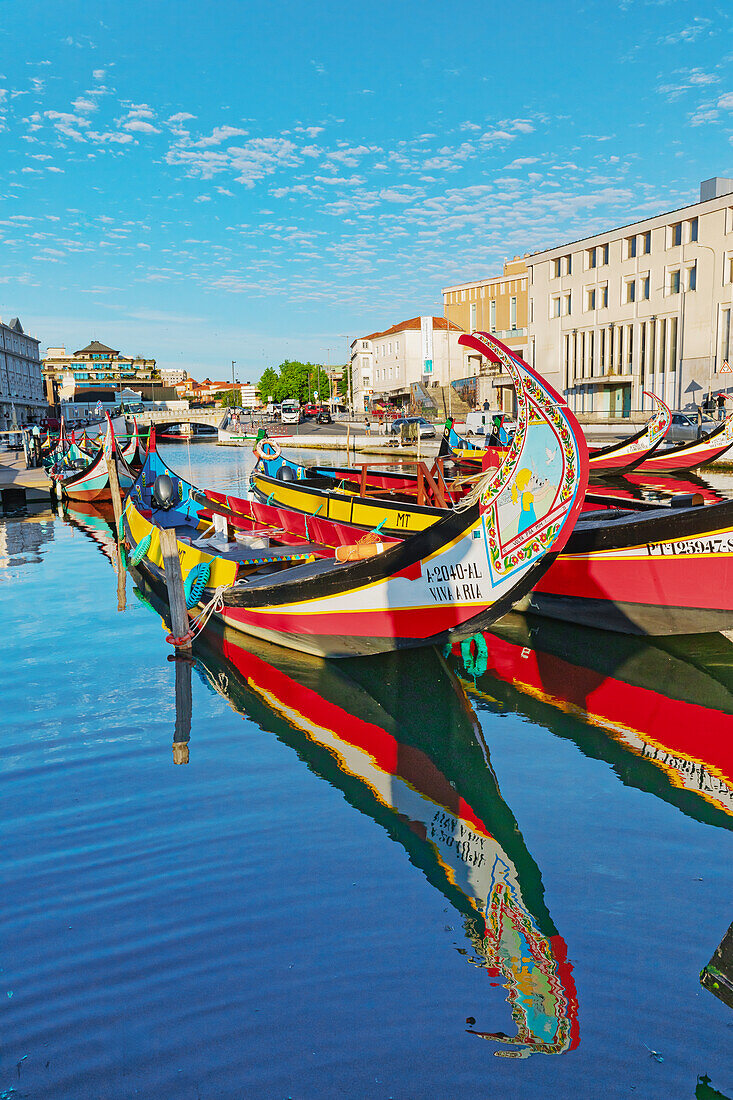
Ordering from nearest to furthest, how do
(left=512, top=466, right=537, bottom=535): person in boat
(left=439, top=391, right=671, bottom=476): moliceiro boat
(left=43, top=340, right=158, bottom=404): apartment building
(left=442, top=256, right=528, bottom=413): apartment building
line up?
1. (left=512, top=466, right=537, bottom=535): person in boat
2. (left=439, top=391, right=671, bottom=476): moliceiro boat
3. (left=442, top=256, right=528, bottom=413): apartment building
4. (left=43, top=340, right=158, bottom=404): apartment building

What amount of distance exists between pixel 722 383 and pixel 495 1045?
39279 mm

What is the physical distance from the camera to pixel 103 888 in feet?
17.0

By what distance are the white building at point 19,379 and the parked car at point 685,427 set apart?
67865 mm

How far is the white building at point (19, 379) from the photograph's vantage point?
8100cm

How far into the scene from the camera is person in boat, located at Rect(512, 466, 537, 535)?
8.37m

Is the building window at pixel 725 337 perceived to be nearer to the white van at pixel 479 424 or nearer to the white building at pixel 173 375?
the white van at pixel 479 424

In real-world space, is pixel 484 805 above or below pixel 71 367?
below

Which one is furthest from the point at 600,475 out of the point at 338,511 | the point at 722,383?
the point at 722,383

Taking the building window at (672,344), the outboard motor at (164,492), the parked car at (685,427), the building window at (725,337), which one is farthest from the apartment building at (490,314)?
the outboard motor at (164,492)

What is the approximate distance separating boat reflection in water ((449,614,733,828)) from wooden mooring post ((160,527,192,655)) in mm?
3982

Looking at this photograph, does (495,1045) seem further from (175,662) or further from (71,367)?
(71,367)

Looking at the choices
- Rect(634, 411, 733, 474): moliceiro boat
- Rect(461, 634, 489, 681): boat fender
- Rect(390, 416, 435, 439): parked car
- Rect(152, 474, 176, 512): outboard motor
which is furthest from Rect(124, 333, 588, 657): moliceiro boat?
Rect(390, 416, 435, 439): parked car

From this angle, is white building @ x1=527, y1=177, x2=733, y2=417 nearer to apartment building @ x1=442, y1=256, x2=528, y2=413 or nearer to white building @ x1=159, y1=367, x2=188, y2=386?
apartment building @ x1=442, y1=256, x2=528, y2=413

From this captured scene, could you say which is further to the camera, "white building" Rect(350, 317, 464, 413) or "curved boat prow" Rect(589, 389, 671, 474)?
"white building" Rect(350, 317, 464, 413)
